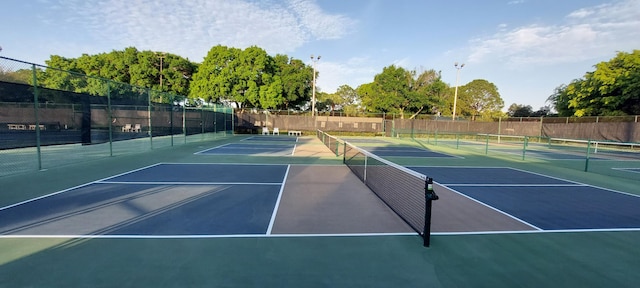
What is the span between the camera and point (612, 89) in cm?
2509

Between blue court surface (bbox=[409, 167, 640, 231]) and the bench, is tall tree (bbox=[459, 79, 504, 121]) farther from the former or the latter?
the bench

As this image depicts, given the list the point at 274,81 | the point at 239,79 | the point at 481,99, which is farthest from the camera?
the point at 481,99

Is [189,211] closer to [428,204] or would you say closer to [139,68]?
[428,204]

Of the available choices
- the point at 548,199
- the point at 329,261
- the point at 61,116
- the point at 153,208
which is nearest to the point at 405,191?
the point at 329,261

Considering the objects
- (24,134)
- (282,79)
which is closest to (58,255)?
(24,134)

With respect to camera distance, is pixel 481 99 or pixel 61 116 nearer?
pixel 61 116

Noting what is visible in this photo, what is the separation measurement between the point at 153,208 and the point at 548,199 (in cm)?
839

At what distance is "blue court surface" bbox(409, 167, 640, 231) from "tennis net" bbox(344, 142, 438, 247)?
1851 millimetres

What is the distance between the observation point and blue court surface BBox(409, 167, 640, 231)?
4805mm

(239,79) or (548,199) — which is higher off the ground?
(239,79)

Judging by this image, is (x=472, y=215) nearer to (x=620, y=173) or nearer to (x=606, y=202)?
(x=606, y=202)

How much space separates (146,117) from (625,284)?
15.3m

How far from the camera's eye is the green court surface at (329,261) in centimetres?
280

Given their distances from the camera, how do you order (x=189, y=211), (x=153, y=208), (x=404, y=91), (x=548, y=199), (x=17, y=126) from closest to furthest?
(x=189, y=211), (x=153, y=208), (x=548, y=199), (x=17, y=126), (x=404, y=91)
